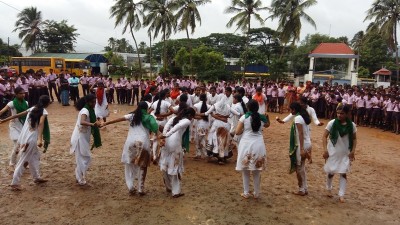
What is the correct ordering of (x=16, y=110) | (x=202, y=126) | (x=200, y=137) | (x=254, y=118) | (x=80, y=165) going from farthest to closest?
(x=200, y=137) < (x=202, y=126) < (x=16, y=110) < (x=80, y=165) < (x=254, y=118)

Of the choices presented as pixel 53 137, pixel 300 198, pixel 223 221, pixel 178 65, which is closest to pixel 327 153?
pixel 300 198

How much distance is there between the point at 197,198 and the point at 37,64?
34.4 metres

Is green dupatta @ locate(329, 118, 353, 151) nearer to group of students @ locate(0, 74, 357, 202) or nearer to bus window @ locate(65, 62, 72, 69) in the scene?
group of students @ locate(0, 74, 357, 202)

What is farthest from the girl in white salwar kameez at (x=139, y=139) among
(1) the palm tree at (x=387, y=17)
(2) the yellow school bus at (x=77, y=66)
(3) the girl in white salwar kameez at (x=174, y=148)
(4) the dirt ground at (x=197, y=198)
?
(2) the yellow school bus at (x=77, y=66)

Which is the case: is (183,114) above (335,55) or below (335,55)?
below

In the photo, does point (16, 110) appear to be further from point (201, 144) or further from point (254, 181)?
point (254, 181)

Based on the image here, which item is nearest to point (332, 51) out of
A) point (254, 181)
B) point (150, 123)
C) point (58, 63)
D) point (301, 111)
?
point (58, 63)

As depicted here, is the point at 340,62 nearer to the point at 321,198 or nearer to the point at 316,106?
the point at 316,106

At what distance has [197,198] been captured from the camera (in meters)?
6.02

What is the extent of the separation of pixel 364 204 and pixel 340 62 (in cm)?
5413

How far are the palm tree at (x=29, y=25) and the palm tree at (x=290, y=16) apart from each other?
38386mm

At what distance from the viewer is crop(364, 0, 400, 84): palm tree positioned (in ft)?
98.9

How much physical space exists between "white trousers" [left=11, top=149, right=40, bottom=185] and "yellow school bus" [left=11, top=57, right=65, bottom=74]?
31.7 meters

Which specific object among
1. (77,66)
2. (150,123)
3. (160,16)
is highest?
(160,16)
